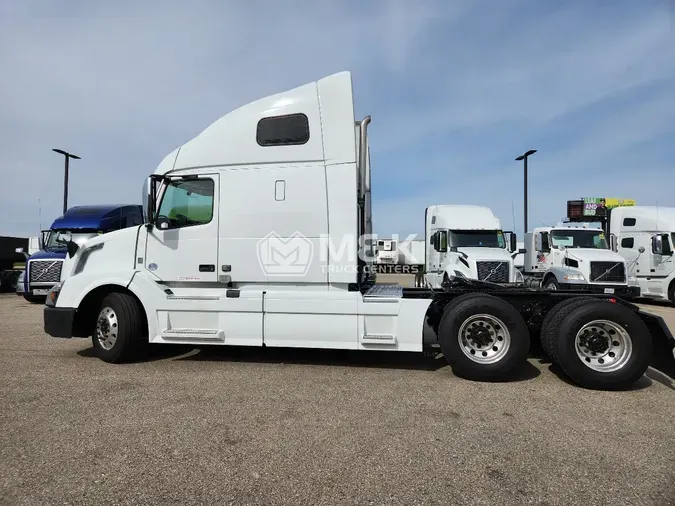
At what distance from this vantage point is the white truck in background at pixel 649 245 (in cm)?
1477

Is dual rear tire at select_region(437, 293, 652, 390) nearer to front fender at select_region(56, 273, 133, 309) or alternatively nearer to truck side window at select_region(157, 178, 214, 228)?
truck side window at select_region(157, 178, 214, 228)

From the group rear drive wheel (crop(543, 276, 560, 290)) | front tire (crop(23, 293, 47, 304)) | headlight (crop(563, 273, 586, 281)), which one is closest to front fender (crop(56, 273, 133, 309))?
front tire (crop(23, 293, 47, 304))

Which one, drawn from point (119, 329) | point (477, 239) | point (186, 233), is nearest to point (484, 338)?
point (186, 233)

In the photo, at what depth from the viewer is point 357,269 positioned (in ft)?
19.1

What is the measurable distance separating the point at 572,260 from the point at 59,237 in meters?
16.6

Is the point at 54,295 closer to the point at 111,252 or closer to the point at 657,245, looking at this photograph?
the point at 111,252

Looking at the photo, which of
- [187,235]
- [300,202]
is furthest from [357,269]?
[187,235]

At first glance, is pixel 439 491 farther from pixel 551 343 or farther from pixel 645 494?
pixel 551 343

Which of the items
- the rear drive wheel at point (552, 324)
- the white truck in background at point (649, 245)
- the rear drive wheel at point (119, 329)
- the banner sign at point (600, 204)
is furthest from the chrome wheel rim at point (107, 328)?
the banner sign at point (600, 204)

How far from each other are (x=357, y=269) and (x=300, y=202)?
3.93ft

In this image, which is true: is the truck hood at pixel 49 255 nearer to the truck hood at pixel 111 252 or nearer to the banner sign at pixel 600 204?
the truck hood at pixel 111 252

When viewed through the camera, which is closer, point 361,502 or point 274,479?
point 361,502

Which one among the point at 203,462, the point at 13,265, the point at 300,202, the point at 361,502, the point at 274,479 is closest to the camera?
the point at 361,502

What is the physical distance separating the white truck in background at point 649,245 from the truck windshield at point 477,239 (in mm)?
5097
